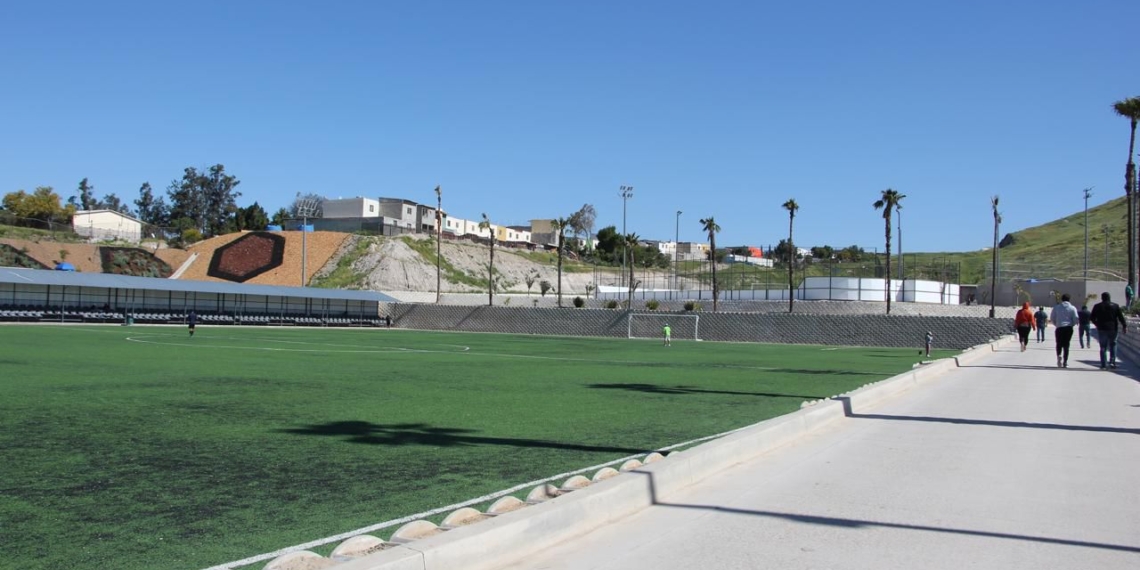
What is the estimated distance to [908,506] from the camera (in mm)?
6965

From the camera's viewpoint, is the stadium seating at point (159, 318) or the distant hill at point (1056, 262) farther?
the distant hill at point (1056, 262)

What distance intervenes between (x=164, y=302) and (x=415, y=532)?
6081cm

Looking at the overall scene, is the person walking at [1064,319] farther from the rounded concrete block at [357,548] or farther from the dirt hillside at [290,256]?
the dirt hillside at [290,256]

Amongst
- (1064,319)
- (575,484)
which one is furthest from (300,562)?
(1064,319)

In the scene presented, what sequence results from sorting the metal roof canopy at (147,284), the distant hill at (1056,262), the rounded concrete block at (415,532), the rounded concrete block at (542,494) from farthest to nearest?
the distant hill at (1056,262) → the metal roof canopy at (147,284) → the rounded concrete block at (542,494) → the rounded concrete block at (415,532)

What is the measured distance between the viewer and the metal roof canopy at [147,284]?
49.7m

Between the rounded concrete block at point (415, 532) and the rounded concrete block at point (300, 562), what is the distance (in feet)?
1.49

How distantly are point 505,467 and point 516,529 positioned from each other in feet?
11.3

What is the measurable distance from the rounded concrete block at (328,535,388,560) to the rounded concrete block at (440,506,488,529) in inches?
20.0

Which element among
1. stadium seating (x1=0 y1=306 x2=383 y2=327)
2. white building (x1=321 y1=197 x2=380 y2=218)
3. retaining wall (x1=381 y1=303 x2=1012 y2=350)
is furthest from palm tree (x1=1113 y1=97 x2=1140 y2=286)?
white building (x1=321 y1=197 x2=380 y2=218)

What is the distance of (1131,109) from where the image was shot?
53.8 m

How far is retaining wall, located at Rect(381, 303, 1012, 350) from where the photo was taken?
49.8 meters

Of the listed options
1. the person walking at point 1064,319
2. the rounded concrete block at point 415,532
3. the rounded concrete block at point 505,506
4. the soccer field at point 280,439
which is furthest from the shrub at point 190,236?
the rounded concrete block at point 415,532

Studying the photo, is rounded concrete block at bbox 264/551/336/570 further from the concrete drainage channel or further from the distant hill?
the distant hill
